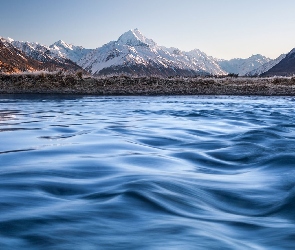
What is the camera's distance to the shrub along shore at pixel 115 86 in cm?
3791

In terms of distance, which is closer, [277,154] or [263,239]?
[263,239]

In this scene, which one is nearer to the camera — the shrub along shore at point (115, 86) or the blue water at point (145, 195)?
the blue water at point (145, 195)

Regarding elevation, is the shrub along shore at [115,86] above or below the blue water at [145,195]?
above

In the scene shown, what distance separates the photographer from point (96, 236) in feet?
11.4

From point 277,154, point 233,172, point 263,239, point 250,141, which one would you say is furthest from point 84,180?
point 250,141

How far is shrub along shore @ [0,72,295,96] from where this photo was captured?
124 ft

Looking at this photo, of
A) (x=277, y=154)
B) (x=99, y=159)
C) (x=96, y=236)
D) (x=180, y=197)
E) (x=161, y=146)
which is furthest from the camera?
(x=161, y=146)

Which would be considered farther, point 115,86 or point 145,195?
point 115,86

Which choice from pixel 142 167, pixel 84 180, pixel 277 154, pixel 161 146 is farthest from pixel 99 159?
pixel 277 154

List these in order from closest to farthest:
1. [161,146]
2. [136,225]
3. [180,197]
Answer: [136,225] → [180,197] → [161,146]

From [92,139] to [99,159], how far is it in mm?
2789

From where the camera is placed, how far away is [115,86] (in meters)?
40.9

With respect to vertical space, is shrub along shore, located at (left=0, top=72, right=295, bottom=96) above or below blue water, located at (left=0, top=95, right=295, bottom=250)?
above

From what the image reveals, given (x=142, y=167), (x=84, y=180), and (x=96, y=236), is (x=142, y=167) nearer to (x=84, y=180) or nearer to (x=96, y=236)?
(x=84, y=180)
